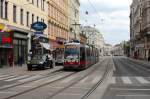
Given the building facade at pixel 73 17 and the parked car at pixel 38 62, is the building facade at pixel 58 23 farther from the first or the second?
the parked car at pixel 38 62

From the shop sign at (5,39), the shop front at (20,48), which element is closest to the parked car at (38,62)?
the shop sign at (5,39)

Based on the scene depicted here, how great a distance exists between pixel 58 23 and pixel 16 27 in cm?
3159

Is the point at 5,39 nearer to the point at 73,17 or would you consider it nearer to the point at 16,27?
the point at 16,27

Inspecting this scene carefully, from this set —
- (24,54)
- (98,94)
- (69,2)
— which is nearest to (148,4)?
(69,2)

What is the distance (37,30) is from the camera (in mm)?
52250

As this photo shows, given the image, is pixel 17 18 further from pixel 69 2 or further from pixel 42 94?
pixel 69 2

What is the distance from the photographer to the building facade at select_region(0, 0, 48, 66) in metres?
45.4

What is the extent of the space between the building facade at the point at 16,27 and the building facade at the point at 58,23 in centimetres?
958

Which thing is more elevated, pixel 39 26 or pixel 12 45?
pixel 39 26

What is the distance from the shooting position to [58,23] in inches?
3191

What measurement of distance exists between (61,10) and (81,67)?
42.2m

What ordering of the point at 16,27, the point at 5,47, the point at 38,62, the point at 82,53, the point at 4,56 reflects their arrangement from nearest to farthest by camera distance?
the point at 38,62 → the point at 82,53 → the point at 5,47 → the point at 4,56 → the point at 16,27

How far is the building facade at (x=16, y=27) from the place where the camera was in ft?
149

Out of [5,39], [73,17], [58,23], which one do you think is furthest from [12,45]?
[73,17]
